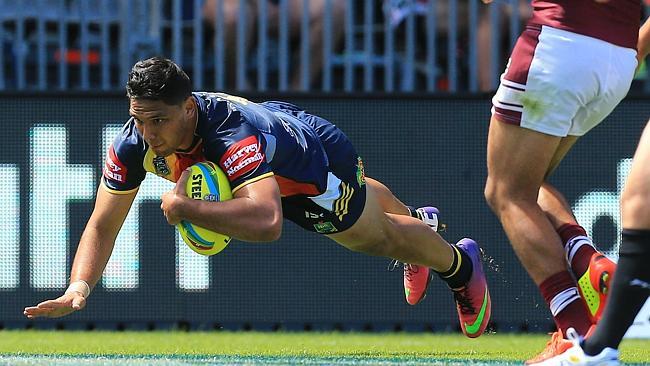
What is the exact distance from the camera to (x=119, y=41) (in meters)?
9.50

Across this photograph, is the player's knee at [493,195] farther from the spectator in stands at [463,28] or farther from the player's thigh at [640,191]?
the spectator in stands at [463,28]

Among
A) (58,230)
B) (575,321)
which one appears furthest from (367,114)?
(575,321)

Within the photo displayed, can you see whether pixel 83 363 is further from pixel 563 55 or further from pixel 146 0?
pixel 146 0

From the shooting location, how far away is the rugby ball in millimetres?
5430

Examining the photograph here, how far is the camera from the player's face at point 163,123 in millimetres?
5633

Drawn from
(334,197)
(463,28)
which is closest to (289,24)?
(463,28)

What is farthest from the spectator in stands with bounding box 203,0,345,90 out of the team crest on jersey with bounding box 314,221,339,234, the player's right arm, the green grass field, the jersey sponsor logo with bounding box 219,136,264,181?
the jersey sponsor logo with bounding box 219,136,264,181

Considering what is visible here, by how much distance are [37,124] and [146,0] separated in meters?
1.31

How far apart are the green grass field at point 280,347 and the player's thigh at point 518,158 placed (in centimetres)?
83

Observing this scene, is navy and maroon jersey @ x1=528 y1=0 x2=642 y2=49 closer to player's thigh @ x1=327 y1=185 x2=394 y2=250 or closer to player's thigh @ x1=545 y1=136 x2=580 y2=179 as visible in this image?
player's thigh @ x1=545 y1=136 x2=580 y2=179

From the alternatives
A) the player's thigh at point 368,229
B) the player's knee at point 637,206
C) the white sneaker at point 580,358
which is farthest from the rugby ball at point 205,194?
the player's knee at point 637,206

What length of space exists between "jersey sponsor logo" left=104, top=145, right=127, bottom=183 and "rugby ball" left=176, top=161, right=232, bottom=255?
0.65 meters

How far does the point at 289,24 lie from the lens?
9664 millimetres

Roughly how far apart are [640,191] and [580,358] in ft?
2.09
